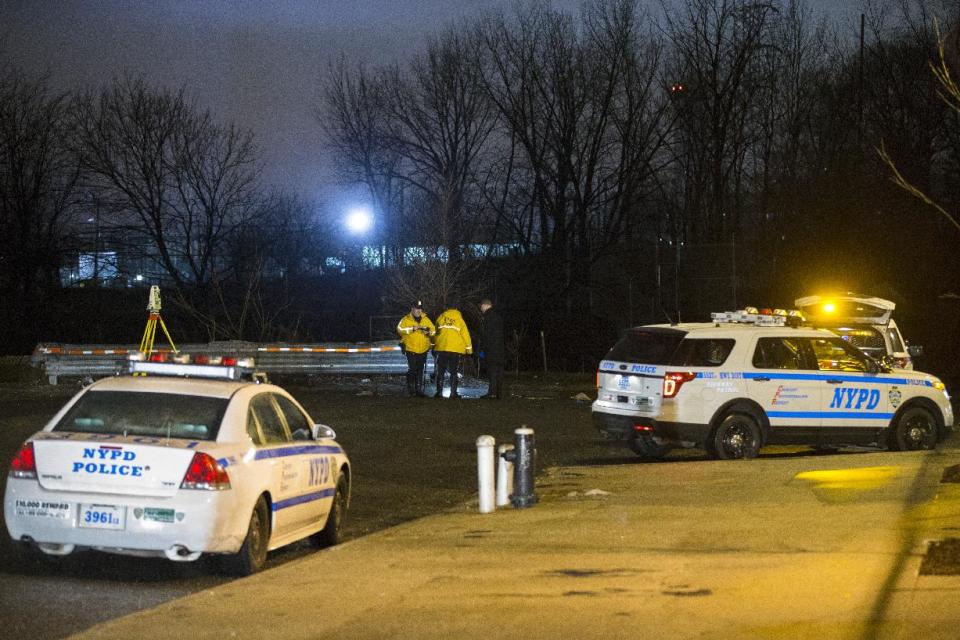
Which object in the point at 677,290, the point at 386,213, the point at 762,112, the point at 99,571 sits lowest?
the point at 99,571

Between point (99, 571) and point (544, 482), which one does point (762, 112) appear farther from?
point (99, 571)

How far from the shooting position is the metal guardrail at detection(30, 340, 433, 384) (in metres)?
28.0

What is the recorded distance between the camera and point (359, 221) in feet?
146

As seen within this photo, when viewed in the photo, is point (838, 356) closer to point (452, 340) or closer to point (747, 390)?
point (747, 390)

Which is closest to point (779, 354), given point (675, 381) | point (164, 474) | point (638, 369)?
point (675, 381)

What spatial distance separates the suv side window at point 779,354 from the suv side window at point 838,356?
330 millimetres

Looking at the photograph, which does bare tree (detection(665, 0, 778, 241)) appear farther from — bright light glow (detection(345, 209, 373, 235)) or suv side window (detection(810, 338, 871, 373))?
suv side window (detection(810, 338, 871, 373))

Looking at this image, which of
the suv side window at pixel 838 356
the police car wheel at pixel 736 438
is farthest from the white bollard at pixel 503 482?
the suv side window at pixel 838 356

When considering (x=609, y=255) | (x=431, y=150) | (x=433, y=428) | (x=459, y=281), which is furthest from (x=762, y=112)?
(x=433, y=428)

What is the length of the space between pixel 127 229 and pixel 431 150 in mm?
11830

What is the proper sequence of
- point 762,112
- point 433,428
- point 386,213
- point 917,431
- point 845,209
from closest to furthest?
point 917,431, point 433,428, point 845,209, point 386,213, point 762,112

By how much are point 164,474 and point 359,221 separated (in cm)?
3687

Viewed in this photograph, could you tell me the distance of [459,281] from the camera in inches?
1484

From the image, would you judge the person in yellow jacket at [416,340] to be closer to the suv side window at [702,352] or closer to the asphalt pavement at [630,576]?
the suv side window at [702,352]
